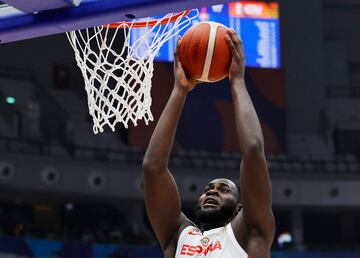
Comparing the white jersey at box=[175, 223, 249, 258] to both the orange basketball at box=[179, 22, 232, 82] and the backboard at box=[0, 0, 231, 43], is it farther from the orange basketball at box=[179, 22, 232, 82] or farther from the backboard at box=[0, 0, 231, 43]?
the backboard at box=[0, 0, 231, 43]

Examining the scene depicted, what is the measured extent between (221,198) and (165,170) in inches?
8.0

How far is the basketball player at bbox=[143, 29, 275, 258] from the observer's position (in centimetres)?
204

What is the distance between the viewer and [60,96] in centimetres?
1798

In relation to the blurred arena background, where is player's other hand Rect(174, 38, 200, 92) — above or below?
above

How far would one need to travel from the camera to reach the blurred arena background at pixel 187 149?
15398 mm

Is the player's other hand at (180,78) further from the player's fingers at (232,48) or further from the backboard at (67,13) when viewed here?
the backboard at (67,13)

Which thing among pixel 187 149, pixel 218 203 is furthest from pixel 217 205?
pixel 187 149

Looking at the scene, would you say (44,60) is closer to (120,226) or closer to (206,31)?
(120,226)

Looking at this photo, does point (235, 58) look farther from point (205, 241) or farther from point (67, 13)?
point (67, 13)

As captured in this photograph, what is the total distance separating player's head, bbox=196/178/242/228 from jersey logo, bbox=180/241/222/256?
0.09 m

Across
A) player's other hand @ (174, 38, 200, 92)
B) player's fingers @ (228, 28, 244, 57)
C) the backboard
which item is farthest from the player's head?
the backboard

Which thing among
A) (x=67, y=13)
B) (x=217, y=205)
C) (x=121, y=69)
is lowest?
(x=217, y=205)

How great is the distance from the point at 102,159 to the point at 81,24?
42.7 feet

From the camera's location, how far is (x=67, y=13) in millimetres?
3119
